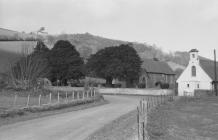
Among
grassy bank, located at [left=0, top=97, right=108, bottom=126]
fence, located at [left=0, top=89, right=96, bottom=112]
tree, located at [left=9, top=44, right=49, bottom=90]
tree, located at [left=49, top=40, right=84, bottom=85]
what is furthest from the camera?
tree, located at [left=49, top=40, right=84, bottom=85]

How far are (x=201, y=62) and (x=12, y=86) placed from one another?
1646 inches

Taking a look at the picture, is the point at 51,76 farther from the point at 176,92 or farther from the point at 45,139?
the point at 45,139

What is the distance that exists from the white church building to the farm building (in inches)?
852

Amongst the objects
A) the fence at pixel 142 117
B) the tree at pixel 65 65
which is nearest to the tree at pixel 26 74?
the fence at pixel 142 117

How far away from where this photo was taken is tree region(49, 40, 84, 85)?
2857 inches

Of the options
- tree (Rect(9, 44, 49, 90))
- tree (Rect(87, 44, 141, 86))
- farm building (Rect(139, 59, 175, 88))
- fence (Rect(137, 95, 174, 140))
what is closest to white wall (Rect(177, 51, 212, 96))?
tree (Rect(87, 44, 141, 86))

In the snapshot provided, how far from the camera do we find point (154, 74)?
98.9 metres

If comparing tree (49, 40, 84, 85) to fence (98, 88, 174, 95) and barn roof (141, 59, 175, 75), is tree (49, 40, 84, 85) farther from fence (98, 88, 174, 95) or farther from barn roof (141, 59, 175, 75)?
barn roof (141, 59, 175, 75)

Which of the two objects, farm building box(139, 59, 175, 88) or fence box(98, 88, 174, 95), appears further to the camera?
farm building box(139, 59, 175, 88)

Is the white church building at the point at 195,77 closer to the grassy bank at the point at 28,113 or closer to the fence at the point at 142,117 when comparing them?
the fence at the point at 142,117

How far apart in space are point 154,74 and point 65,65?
34.0 metres

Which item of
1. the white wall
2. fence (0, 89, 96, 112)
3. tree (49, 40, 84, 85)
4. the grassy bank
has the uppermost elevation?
tree (49, 40, 84, 85)

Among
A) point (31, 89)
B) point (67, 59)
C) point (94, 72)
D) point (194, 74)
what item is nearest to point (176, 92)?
point (194, 74)

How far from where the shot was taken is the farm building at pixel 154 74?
9317 cm
